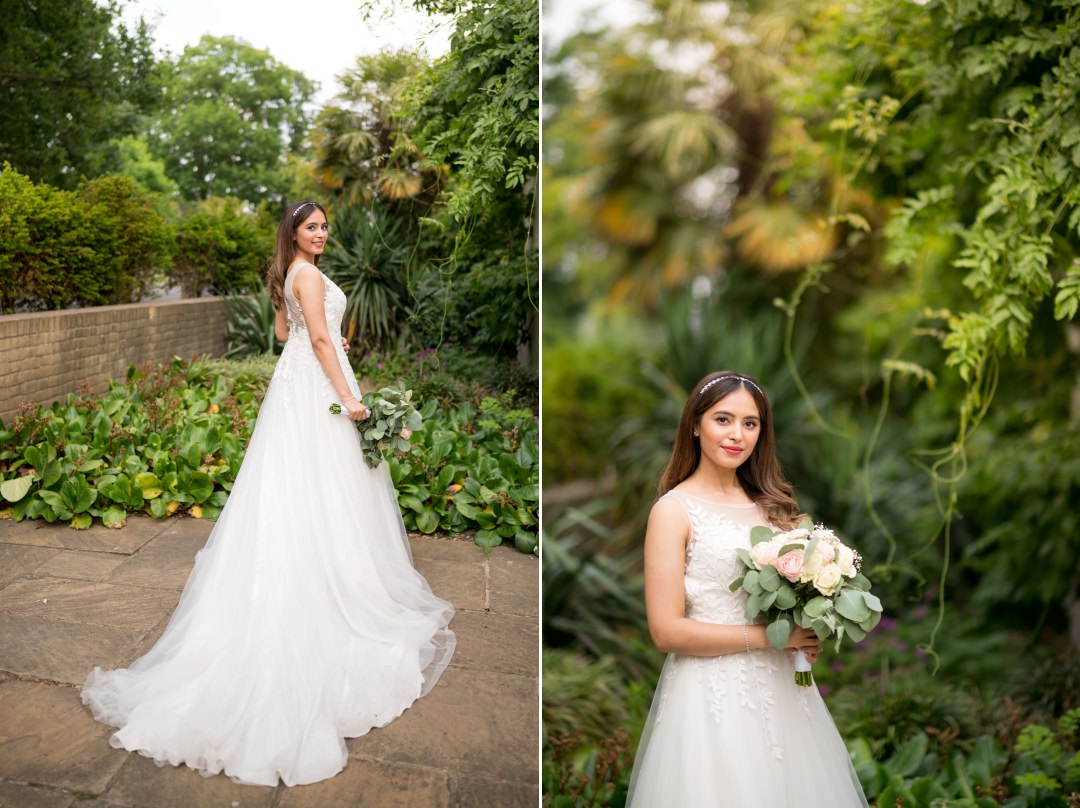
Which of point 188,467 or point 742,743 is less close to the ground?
point 742,743

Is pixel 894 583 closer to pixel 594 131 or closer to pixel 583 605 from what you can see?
pixel 583 605

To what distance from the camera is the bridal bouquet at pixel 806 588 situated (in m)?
1.58

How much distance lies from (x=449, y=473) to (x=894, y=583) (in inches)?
103

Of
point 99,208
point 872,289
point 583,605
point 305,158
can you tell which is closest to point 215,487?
point 583,605

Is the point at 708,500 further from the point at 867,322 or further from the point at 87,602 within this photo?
the point at 867,322

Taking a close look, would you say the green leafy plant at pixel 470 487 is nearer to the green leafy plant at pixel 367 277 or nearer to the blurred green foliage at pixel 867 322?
the blurred green foliage at pixel 867 322

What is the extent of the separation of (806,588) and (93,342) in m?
5.09

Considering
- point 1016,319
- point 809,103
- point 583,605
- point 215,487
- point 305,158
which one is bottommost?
point 583,605

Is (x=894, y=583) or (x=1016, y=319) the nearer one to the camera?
(x=1016, y=319)

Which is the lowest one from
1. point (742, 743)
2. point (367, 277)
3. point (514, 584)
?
point (514, 584)

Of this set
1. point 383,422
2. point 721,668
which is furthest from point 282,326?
point 721,668

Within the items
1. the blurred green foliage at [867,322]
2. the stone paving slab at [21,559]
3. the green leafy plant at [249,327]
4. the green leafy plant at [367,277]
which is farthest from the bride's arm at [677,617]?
the green leafy plant at [249,327]

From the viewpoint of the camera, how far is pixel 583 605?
3.82 metres

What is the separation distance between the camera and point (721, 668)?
172cm
